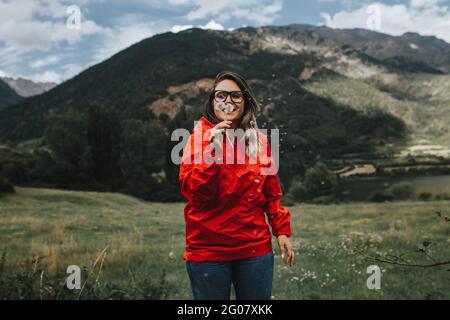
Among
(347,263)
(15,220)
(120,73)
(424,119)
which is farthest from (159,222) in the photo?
(120,73)

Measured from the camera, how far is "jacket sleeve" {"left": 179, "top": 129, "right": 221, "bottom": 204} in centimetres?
255

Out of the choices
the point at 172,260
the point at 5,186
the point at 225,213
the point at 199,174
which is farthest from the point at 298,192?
the point at 199,174

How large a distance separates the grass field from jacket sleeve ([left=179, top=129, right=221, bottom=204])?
1.21 meters

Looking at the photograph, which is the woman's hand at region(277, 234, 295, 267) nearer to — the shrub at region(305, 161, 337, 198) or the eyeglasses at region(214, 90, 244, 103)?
the eyeglasses at region(214, 90, 244, 103)

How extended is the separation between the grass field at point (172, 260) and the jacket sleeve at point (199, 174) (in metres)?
1.21

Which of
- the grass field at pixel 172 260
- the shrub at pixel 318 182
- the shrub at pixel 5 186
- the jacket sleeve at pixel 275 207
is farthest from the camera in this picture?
the shrub at pixel 318 182

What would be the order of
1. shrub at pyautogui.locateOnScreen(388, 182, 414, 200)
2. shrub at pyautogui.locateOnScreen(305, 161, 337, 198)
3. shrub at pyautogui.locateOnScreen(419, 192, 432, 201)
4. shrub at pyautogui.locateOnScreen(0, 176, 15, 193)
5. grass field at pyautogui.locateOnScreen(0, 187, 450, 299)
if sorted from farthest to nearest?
shrub at pyautogui.locateOnScreen(305, 161, 337, 198)
shrub at pyautogui.locateOnScreen(388, 182, 414, 200)
shrub at pyautogui.locateOnScreen(419, 192, 432, 201)
shrub at pyautogui.locateOnScreen(0, 176, 15, 193)
grass field at pyautogui.locateOnScreen(0, 187, 450, 299)

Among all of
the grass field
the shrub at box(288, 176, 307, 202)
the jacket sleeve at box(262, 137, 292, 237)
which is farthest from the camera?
the shrub at box(288, 176, 307, 202)

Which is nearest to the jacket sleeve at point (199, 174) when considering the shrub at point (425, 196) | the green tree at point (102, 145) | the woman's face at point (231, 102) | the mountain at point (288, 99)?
the woman's face at point (231, 102)

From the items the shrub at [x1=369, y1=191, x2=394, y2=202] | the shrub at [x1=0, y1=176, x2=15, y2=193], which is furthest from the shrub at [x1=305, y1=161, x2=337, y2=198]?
the shrub at [x1=0, y1=176, x2=15, y2=193]

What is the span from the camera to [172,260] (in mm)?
8844

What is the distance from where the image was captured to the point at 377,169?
77.4 meters

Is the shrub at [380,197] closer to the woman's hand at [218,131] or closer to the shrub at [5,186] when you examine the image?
the shrub at [5,186]

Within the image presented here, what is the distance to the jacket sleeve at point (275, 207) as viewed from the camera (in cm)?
294
